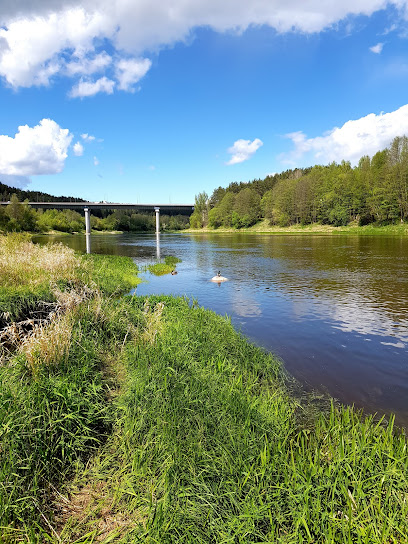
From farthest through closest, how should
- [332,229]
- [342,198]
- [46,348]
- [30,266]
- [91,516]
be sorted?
[332,229] → [342,198] → [30,266] → [46,348] → [91,516]

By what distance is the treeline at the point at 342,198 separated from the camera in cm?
8525

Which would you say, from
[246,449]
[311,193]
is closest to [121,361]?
[246,449]

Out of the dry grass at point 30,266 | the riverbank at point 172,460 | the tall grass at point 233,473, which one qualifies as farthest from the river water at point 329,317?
the dry grass at point 30,266

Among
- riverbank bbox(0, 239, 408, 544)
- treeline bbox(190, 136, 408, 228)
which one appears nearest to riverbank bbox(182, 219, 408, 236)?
treeline bbox(190, 136, 408, 228)

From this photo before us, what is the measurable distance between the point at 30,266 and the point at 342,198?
332 feet

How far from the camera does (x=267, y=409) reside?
6297 mm

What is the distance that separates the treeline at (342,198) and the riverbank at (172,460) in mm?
93173

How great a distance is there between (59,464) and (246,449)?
117 inches

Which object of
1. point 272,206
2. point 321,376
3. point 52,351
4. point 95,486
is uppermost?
point 272,206

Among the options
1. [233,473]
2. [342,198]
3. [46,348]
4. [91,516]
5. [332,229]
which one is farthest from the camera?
[332,229]

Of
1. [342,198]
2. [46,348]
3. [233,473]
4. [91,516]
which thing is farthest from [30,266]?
[342,198]

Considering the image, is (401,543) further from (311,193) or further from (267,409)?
(311,193)

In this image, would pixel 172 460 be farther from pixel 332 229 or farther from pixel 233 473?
pixel 332 229

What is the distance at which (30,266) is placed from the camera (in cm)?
1561
